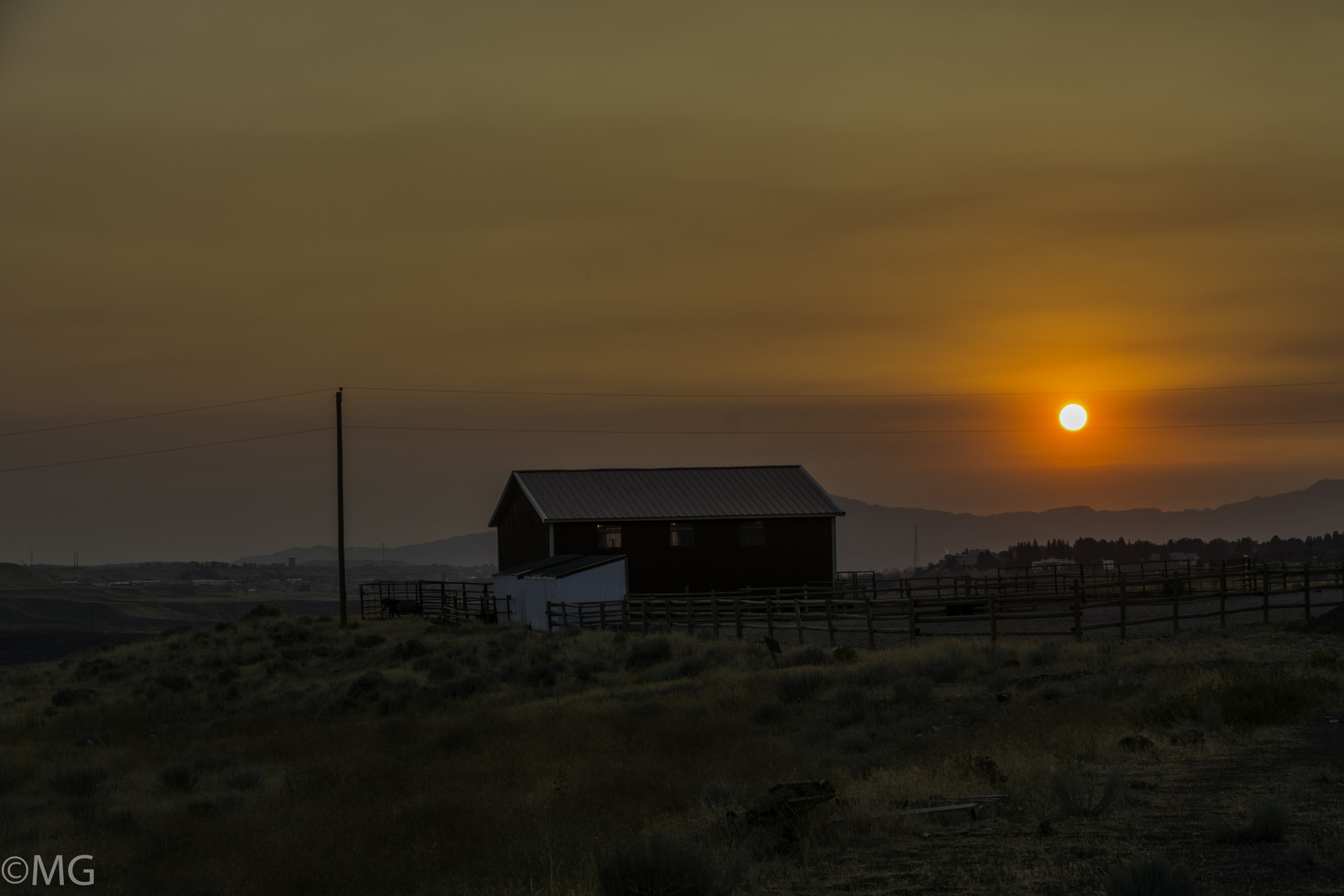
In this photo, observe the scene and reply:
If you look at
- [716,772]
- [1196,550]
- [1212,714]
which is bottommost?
[1196,550]

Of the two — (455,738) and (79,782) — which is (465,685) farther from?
(79,782)

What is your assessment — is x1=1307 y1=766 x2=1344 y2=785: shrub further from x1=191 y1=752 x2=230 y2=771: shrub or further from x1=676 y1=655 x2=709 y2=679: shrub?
x1=191 y1=752 x2=230 y2=771: shrub

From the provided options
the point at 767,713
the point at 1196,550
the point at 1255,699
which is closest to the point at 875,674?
the point at 767,713

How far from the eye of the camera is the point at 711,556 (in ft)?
168

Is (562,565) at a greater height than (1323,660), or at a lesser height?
greater

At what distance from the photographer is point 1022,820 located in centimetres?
1180

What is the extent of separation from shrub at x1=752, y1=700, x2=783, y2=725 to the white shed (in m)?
21.8

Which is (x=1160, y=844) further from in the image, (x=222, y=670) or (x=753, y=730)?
(x=222, y=670)

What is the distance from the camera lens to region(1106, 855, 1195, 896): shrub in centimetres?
841

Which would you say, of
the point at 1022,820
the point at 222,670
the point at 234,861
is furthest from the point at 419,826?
the point at 222,670

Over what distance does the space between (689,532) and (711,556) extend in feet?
4.65

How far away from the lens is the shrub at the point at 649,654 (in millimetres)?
30547

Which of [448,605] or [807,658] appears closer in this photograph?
[807,658]

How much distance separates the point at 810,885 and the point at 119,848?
9970 mm
